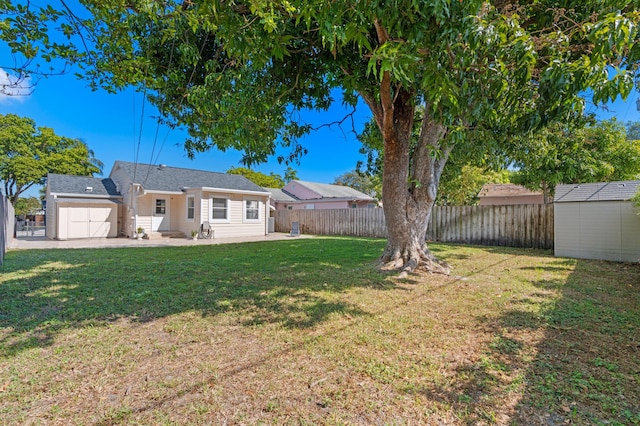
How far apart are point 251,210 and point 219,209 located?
2006 mm

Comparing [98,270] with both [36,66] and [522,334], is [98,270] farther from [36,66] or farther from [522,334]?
[522,334]

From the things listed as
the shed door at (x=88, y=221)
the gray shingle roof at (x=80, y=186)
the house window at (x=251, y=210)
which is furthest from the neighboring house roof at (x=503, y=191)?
the gray shingle roof at (x=80, y=186)

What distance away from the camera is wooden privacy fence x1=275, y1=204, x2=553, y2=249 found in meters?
10.9

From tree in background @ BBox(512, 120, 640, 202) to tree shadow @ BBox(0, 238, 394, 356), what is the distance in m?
7.29

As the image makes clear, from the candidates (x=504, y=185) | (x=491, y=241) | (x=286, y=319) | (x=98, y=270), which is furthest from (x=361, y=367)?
(x=504, y=185)

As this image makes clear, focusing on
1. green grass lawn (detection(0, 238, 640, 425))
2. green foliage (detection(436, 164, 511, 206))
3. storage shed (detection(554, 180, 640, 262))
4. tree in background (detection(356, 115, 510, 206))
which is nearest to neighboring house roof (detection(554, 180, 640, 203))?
storage shed (detection(554, 180, 640, 262))

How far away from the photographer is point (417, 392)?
2.25 metres

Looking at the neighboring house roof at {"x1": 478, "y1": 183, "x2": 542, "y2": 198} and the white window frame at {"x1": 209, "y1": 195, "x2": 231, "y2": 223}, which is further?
the neighboring house roof at {"x1": 478, "y1": 183, "x2": 542, "y2": 198}

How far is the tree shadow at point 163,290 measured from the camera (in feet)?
11.9

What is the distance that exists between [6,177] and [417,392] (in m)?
32.4

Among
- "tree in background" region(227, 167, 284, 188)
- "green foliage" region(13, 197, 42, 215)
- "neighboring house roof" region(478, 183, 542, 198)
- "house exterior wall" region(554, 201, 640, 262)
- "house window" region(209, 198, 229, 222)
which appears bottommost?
"house exterior wall" region(554, 201, 640, 262)

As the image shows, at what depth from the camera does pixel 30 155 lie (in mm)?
23953

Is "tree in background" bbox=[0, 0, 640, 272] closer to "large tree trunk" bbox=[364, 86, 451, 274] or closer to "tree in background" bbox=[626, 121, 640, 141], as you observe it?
"large tree trunk" bbox=[364, 86, 451, 274]

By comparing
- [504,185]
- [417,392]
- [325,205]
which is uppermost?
[504,185]
